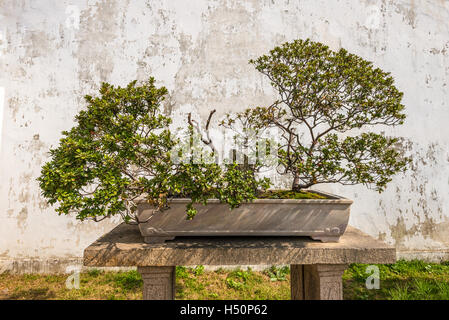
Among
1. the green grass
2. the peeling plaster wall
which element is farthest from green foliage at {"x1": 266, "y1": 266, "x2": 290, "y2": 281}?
the peeling plaster wall

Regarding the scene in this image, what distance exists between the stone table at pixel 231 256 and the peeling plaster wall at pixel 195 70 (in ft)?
6.41

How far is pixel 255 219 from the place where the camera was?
1.40m

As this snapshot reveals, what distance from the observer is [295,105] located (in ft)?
5.40

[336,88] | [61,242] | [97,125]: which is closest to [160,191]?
[97,125]

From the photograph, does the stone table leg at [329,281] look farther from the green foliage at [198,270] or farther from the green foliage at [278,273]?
the green foliage at [198,270]

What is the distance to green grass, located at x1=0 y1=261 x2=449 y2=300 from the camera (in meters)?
2.63

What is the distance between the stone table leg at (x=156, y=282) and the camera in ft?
4.36

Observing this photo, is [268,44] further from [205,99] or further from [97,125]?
[97,125]

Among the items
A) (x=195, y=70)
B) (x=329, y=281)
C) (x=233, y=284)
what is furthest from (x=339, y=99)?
(x=233, y=284)

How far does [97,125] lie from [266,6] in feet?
9.76

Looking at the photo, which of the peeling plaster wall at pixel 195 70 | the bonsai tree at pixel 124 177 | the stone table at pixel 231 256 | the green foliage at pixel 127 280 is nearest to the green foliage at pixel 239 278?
the green foliage at pixel 127 280

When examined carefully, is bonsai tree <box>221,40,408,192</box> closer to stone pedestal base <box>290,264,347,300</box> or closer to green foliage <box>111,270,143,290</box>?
stone pedestal base <box>290,264,347,300</box>

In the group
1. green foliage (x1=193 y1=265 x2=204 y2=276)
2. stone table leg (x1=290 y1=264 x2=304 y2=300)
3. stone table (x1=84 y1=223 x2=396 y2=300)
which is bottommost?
green foliage (x1=193 y1=265 x2=204 y2=276)

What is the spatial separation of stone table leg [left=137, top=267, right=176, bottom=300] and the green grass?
4.90ft
